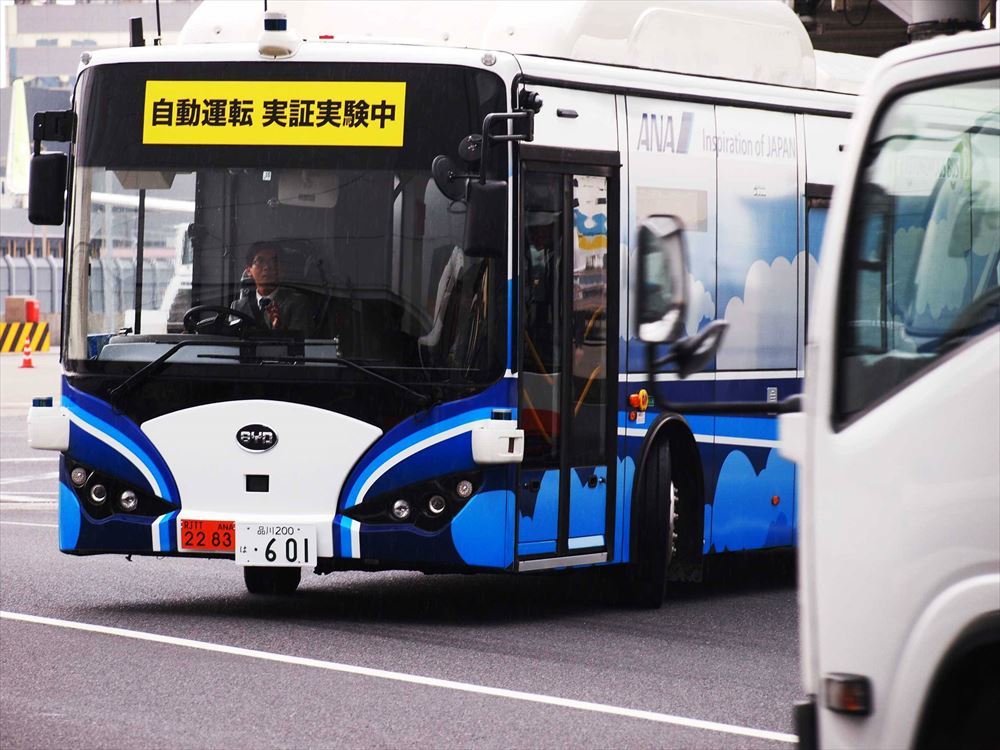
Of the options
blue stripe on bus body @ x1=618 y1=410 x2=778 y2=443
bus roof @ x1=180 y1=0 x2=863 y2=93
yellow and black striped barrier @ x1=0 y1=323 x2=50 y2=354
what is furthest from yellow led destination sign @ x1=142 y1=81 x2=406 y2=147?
yellow and black striped barrier @ x1=0 y1=323 x2=50 y2=354

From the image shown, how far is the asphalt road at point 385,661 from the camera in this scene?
327 inches

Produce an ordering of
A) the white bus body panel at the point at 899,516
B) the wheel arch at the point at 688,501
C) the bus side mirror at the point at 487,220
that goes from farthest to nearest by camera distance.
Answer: the wheel arch at the point at 688,501 → the bus side mirror at the point at 487,220 → the white bus body panel at the point at 899,516

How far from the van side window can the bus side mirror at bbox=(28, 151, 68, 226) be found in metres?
7.03

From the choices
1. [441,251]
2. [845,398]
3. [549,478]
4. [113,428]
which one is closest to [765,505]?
[549,478]

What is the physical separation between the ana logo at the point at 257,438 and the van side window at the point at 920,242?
645cm

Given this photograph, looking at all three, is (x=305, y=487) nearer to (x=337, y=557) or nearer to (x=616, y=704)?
(x=337, y=557)

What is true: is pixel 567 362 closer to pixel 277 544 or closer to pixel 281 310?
pixel 281 310

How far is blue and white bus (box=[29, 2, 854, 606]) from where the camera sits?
11094 mm

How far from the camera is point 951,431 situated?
15.3ft

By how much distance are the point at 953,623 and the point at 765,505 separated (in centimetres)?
849

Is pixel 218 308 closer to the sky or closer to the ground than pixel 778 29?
closer to the ground

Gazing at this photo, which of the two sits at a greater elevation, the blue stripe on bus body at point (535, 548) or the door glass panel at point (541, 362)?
the door glass panel at point (541, 362)

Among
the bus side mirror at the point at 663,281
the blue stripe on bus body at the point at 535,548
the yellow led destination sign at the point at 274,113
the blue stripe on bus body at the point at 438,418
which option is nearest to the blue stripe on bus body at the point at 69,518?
the blue stripe on bus body at the point at 438,418

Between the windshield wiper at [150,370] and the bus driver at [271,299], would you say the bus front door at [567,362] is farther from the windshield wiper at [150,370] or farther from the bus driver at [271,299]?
the windshield wiper at [150,370]
